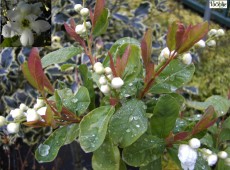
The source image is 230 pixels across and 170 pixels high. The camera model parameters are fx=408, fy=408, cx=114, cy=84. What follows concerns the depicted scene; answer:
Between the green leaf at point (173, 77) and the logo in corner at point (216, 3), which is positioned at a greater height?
the green leaf at point (173, 77)

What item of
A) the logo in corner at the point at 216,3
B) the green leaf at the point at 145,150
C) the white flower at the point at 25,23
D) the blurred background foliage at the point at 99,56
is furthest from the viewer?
the logo in corner at the point at 216,3

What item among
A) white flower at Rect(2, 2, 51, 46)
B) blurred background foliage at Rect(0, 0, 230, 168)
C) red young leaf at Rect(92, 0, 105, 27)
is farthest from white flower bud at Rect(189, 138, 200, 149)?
white flower at Rect(2, 2, 51, 46)

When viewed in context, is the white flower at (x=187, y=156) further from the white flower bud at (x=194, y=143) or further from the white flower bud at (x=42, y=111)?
the white flower bud at (x=42, y=111)

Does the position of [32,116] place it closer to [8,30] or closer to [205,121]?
[205,121]

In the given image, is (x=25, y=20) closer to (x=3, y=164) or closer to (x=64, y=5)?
(x=64, y=5)

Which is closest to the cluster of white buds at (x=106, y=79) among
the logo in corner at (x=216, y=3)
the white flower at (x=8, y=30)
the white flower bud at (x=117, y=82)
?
the white flower bud at (x=117, y=82)

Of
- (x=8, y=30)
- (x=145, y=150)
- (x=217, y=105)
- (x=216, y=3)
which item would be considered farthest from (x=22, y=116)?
(x=216, y=3)

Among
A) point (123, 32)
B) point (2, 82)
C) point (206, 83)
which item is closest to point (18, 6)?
point (2, 82)
